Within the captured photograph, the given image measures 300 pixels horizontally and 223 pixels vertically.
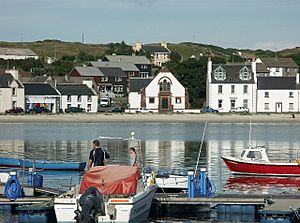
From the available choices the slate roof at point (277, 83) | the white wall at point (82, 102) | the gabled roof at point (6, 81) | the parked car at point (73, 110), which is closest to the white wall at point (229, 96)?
the slate roof at point (277, 83)

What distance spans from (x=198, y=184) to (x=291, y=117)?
84635 mm

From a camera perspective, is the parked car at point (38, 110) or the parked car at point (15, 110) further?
the parked car at point (38, 110)

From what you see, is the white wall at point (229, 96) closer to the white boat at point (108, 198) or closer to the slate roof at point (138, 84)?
the slate roof at point (138, 84)

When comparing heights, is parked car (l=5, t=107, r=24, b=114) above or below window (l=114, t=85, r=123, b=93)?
below

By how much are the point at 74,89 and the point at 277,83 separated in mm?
28746

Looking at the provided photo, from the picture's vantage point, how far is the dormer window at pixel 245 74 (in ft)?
384

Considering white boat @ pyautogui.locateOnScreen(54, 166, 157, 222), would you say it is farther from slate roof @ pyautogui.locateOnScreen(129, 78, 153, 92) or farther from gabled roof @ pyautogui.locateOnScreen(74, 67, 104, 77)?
gabled roof @ pyautogui.locateOnScreen(74, 67, 104, 77)

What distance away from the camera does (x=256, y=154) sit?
44.5m

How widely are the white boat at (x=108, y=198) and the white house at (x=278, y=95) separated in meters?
88.9

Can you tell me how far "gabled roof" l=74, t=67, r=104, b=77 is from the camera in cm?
14480

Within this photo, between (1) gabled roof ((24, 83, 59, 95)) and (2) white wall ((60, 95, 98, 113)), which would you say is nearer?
(1) gabled roof ((24, 83, 59, 95))

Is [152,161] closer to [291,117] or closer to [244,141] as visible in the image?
[244,141]

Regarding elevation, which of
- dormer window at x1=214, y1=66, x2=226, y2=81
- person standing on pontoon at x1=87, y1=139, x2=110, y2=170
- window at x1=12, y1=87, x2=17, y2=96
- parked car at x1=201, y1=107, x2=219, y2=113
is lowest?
person standing on pontoon at x1=87, y1=139, x2=110, y2=170


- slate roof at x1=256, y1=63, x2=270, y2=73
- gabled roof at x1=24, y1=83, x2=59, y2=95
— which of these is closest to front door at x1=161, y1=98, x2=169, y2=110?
gabled roof at x1=24, y1=83, x2=59, y2=95
